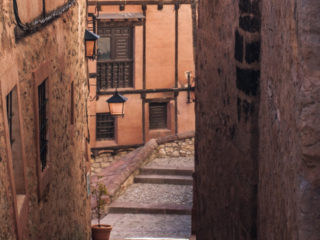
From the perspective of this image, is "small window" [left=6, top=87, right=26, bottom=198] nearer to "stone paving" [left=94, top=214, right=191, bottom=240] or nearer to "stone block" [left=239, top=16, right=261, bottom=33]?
"stone block" [left=239, top=16, right=261, bottom=33]

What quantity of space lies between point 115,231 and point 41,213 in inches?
268

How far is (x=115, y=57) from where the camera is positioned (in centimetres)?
2194

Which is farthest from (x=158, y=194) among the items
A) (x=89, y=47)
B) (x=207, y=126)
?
(x=207, y=126)

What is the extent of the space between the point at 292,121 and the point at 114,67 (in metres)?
19.5

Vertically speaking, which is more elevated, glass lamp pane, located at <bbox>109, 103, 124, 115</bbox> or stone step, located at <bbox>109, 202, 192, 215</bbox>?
glass lamp pane, located at <bbox>109, 103, 124, 115</bbox>

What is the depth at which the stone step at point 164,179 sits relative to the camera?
15.6 m

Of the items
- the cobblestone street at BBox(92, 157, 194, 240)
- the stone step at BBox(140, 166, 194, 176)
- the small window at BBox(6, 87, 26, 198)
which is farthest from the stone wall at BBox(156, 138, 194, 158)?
the small window at BBox(6, 87, 26, 198)

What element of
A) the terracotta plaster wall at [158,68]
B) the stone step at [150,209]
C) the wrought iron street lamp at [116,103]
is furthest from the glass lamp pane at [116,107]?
the terracotta plaster wall at [158,68]

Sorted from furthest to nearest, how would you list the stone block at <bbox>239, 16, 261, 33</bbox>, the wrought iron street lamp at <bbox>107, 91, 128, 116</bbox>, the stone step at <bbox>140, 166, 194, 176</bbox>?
the stone step at <bbox>140, 166, 194, 176</bbox> → the wrought iron street lamp at <bbox>107, 91, 128, 116</bbox> → the stone block at <bbox>239, 16, 261, 33</bbox>

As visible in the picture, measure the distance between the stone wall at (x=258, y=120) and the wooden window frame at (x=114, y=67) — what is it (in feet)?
50.7

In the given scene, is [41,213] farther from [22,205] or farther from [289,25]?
[289,25]

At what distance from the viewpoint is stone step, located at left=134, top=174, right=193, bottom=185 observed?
15.6 m

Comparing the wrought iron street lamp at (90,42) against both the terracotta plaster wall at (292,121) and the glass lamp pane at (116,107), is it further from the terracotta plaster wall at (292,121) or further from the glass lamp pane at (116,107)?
the terracotta plaster wall at (292,121)

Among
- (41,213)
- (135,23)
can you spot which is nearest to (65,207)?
(41,213)
